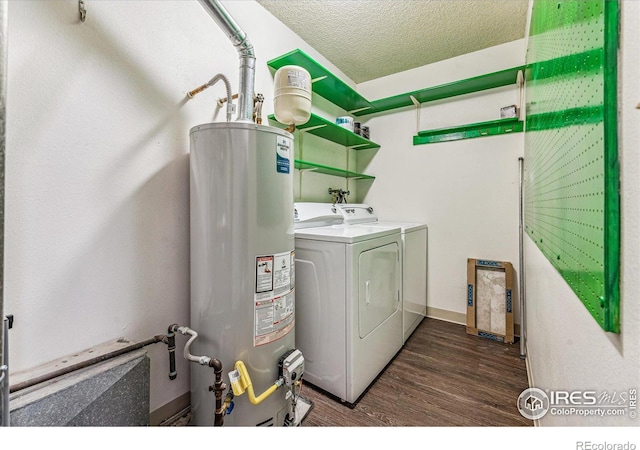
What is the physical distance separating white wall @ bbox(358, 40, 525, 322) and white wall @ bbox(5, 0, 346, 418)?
80.1 inches

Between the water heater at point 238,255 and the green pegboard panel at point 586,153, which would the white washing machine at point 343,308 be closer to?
the water heater at point 238,255

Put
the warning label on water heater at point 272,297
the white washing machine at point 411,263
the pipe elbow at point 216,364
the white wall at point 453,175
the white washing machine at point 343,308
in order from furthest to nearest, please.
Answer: the white wall at point 453,175 → the white washing machine at point 411,263 → the white washing machine at point 343,308 → the warning label on water heater at point 272,297 → the pipe elbow at point 216,364

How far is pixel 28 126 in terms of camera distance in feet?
3.09

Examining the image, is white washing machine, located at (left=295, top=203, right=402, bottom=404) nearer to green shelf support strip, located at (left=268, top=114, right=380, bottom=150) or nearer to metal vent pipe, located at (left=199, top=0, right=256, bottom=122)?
metal vent pipe, located at (left=199, top=0, right=256, bottom=122)

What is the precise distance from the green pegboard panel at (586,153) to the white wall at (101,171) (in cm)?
158

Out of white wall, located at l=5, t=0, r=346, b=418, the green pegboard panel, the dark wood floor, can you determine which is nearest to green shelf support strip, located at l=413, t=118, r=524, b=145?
the green pegboard panel

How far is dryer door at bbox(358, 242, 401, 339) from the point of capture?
60.2 inches

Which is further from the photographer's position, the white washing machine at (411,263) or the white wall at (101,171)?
the white washing machine at (411,263)

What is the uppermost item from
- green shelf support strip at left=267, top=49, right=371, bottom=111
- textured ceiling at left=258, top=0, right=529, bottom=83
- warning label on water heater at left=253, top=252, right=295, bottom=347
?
textured ceiling at left=258, top=0, right=529, bottom=83

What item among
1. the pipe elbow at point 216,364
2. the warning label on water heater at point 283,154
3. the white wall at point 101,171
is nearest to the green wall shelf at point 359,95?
the white wall at point 101,171

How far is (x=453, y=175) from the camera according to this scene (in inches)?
102

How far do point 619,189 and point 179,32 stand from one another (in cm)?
187

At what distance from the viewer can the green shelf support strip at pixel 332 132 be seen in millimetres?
2156

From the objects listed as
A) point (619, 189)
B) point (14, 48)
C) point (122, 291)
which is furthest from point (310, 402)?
point (14, 48)
